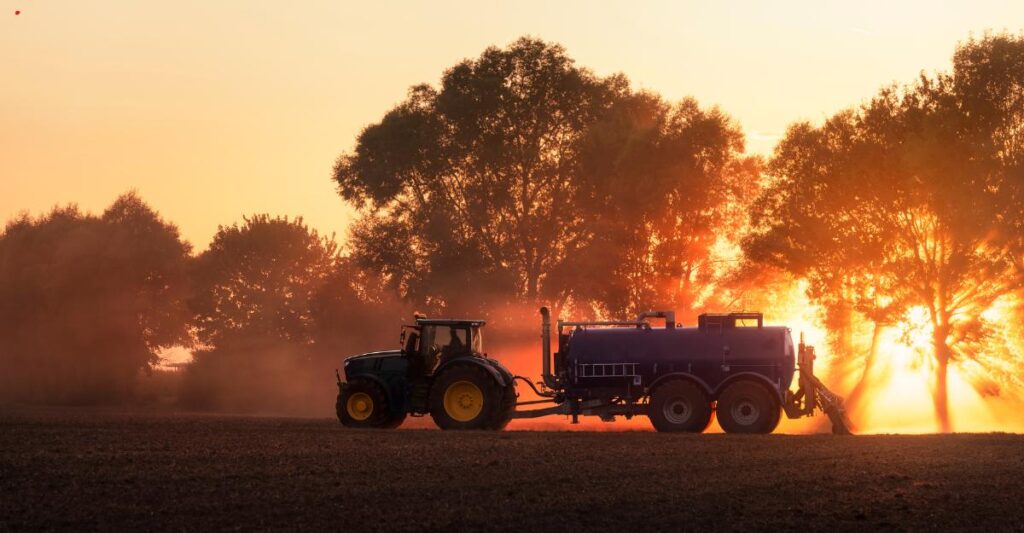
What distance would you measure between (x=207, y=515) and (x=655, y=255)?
45601 mm

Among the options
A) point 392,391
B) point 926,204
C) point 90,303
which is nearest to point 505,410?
point 392,391

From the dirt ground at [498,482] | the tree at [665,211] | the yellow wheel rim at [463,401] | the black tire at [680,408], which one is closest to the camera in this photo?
the dirt ground at [498,482]

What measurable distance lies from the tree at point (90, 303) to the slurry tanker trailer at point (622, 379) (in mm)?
59759

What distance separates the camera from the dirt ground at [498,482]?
63.0ft

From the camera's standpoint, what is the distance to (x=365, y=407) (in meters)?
37.1

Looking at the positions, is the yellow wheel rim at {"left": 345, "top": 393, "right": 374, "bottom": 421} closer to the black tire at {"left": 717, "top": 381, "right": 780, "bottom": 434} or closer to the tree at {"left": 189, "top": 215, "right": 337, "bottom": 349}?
the black tire at {"left": 717, "top": 381, "right": 780, "bottom": 434}

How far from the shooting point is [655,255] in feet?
208

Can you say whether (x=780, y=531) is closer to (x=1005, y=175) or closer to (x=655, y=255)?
(x=1005, y=175)

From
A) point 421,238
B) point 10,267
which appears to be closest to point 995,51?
point 421,238

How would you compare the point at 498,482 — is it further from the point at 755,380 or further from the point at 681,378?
the point at 755,380

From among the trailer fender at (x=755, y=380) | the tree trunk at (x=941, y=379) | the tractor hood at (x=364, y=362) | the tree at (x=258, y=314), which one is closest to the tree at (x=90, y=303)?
the tree at (x=258, y=314)

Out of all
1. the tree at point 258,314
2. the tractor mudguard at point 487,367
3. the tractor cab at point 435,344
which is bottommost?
the tractor mudguard at point 487,367

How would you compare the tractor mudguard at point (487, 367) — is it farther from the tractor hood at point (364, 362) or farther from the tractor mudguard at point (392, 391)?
the tractor hood at point (364, 362)

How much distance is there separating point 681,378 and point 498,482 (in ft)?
45.6
